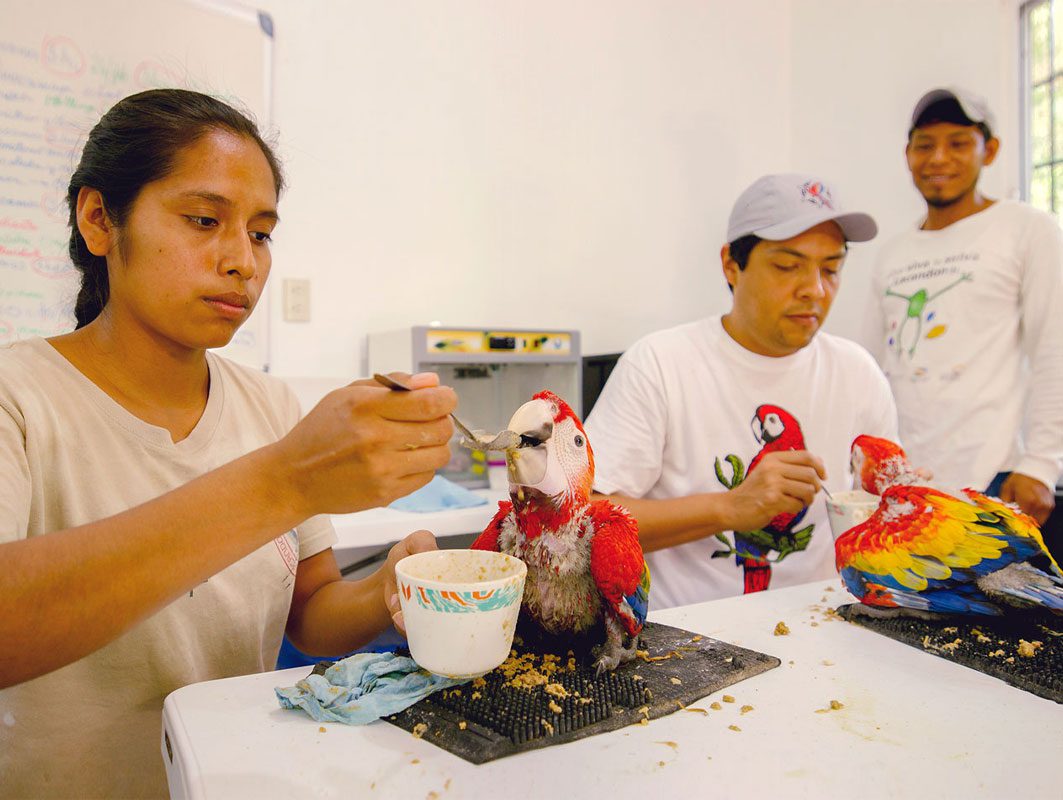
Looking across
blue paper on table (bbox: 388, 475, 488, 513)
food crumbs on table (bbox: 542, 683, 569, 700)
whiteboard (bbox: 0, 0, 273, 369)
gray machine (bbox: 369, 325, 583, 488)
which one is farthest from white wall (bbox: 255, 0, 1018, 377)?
food crumbs on table (bbox: 542, 683, 569, 700)

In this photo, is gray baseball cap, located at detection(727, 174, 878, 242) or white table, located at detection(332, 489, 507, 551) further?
white table, located at detection(332, 489, 507, 551)

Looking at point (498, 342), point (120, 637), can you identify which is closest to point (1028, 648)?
point (120, 637)

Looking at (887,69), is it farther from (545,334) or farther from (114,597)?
(114,597)

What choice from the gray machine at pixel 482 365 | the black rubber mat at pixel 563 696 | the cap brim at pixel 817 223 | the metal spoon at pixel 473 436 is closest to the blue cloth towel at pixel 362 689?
the black rubber mat at pixel 563 696

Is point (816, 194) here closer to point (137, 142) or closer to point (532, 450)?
point (532, 450)

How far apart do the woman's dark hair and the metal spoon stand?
445 millimetres

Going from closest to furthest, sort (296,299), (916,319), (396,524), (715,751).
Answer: (715,751)
(396,524)
(916,319)
(296,299)

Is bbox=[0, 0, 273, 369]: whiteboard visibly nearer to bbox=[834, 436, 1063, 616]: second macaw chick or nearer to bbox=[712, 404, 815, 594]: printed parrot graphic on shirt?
bbox=[712, 404, 815, 594]: printed parrot graphic on shirt

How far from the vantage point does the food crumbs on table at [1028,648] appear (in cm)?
83

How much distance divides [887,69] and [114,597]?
347 centimetres

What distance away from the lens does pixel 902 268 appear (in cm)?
222

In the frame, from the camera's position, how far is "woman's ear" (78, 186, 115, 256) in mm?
884

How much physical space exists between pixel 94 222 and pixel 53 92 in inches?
55.1

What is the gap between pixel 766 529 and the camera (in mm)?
1396
